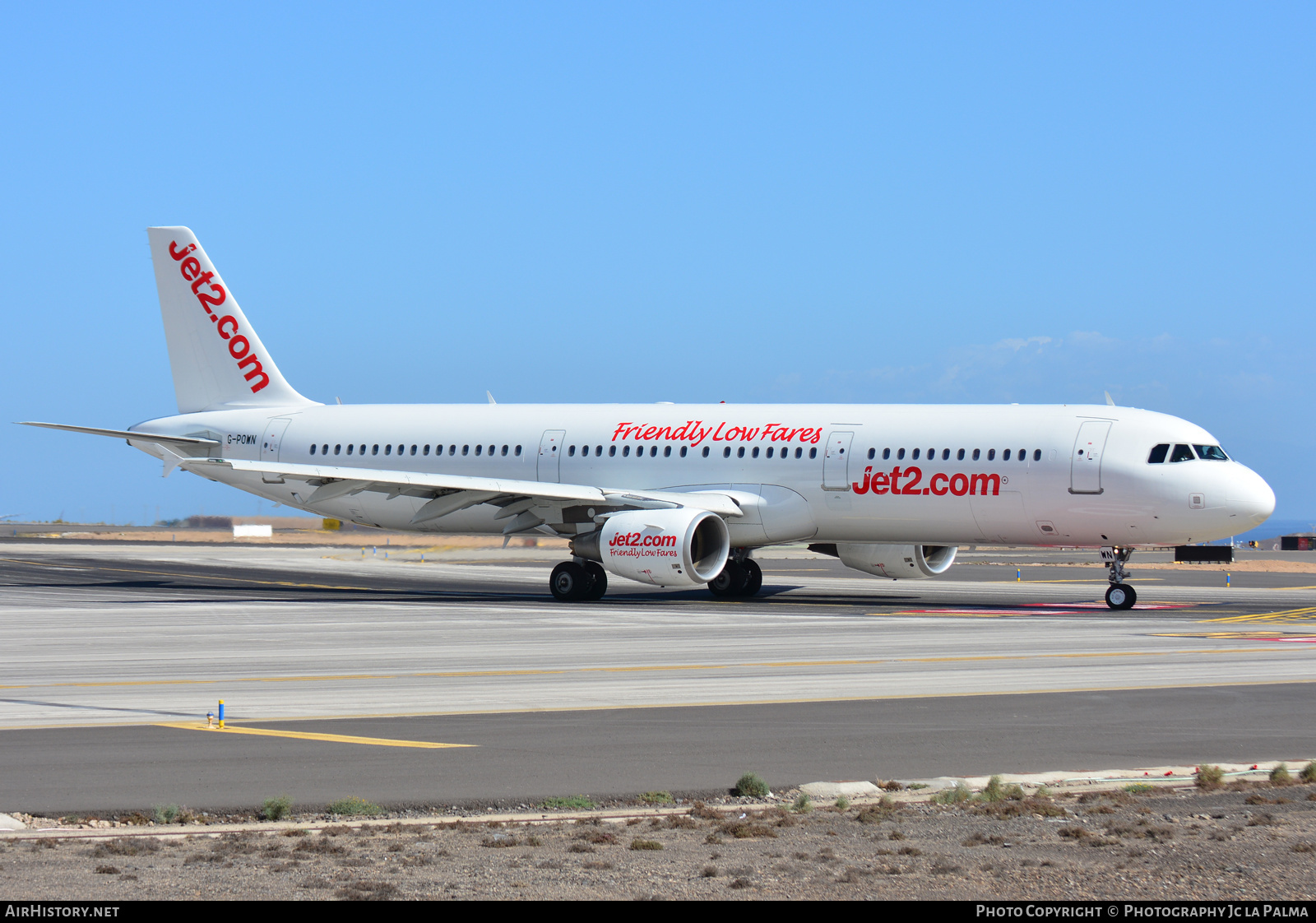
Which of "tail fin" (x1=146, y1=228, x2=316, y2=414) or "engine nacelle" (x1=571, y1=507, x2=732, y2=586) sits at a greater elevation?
"tail fin" (x1=146, y1=228, x2=316, y2=414)

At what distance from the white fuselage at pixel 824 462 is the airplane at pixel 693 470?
1.8 inches

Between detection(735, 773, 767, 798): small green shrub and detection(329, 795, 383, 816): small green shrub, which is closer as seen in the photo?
detection(329, 795, 383, 816): small green shrub

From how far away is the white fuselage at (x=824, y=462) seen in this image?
1259 inches

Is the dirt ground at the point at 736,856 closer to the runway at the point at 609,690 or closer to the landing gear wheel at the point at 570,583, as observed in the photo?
the runway at the point at 609,690

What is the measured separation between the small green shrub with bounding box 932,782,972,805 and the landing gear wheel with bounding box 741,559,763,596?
27236 millimetres

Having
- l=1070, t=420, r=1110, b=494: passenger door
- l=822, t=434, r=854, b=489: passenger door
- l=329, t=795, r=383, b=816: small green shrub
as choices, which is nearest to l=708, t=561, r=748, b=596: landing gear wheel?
l=822, t=434, r=854, b=489: passenger door

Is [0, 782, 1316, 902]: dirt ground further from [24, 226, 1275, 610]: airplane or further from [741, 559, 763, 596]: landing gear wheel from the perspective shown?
[741, 559, 763, 596]: landing gear wheel

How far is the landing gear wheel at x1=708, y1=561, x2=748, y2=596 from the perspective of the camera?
125 feet

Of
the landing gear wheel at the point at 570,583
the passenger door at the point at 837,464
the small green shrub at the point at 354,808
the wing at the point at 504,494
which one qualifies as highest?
the passenger door at the point at 837,464

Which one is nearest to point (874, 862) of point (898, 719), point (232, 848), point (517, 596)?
point (232, 848)

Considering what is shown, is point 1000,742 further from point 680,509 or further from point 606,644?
point 680,509

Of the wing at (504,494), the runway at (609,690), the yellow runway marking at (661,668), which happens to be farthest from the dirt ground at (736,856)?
the wing at (504,494)

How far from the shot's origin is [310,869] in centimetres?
852

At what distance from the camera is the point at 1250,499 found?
103ft
